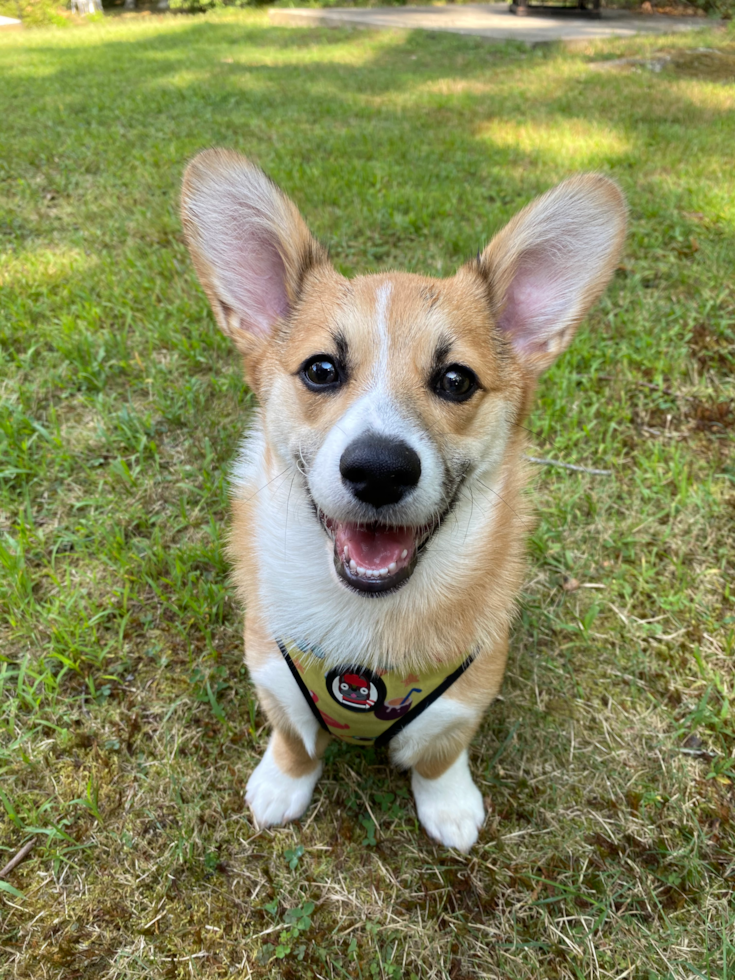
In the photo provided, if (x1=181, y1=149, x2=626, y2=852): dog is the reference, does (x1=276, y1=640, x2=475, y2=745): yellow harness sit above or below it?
below

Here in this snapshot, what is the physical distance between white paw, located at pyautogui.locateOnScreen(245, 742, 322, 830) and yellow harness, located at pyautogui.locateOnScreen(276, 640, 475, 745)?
0.39 metres

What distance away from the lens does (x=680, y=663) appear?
243cm

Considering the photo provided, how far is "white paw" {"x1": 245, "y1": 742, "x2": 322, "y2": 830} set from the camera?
2.01 meters

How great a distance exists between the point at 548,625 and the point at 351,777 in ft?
3.54

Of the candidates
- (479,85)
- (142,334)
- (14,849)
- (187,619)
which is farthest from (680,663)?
(479,85)

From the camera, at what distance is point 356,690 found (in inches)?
67.1

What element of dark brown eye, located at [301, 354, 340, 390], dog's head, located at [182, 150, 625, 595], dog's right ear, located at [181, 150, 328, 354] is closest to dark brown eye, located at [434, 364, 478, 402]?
dog's head, located at [182, 150, 625, 595]

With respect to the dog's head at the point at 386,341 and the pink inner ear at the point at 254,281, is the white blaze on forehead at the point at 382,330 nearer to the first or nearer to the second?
the dog's head at the point at 386,341

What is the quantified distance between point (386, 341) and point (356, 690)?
1039mm

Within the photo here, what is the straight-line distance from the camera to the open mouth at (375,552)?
1.55 meters

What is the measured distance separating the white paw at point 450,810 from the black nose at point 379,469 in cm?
117

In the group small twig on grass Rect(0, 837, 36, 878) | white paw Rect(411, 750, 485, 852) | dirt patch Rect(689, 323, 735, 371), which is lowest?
white paw Rect(411, 750, 485, 852)

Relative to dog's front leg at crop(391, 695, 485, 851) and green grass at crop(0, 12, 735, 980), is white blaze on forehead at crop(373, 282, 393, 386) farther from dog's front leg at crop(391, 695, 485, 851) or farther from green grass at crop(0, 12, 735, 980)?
green grass at crop(0, 12, 735, 980)

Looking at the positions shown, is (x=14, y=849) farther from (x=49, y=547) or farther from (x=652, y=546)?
(x=652, y=546)
